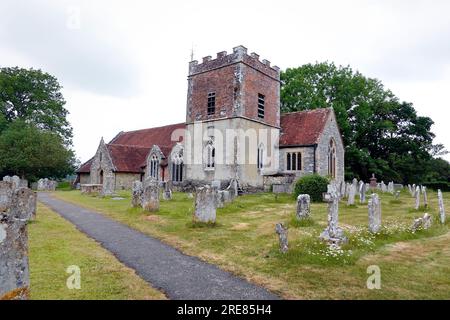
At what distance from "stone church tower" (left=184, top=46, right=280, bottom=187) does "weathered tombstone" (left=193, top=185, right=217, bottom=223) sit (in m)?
13.0

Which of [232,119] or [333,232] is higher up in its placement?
[232,119]

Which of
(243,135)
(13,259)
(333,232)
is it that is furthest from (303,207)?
(243,135)

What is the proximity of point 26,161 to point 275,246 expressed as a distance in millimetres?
34864

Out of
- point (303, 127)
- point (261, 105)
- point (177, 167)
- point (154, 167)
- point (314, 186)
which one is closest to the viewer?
point (314, 186)

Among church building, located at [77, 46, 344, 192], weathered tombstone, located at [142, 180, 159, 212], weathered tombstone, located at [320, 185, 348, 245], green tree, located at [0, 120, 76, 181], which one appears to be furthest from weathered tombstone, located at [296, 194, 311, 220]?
green tree, located at [0, 120, 76, 181]

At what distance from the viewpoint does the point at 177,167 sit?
2916cm

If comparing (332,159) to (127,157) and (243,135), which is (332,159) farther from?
(127,157)

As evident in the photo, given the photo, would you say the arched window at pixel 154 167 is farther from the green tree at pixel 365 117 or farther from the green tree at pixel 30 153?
the green tree at pixel 365 117

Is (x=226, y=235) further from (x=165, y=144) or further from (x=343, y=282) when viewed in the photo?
(x=165, y=144)

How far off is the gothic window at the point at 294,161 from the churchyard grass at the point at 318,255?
1390 centimetres

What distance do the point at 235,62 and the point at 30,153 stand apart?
2501cm

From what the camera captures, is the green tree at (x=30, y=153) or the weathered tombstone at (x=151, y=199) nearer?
the weathered tombstone at (x=151, y=199)

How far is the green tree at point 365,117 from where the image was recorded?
1453 inches

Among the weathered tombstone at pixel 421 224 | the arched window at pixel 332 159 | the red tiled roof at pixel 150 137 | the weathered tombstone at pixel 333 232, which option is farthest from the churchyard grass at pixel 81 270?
the red tiled roof at pixel 150 137
